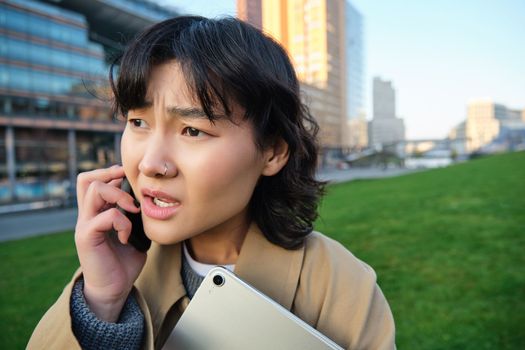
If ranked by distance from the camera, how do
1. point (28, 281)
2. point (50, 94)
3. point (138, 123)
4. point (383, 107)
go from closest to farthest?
point (138, 123)
point (28, 281)
point (383, 107)
point (50, 94)

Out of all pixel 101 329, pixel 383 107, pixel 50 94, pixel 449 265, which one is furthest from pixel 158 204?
pixel 50 94

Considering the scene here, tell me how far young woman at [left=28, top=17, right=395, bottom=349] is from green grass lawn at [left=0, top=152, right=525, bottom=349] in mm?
663

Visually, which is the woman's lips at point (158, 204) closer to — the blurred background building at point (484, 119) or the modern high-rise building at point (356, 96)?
the modern high-rise building at point (356, 96)

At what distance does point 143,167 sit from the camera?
39.4 inches

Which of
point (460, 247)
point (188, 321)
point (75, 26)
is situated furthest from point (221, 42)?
point (75, 26)

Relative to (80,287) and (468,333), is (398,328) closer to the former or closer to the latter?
(468,333)

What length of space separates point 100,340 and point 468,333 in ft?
8.51

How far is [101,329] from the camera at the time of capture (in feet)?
3.23

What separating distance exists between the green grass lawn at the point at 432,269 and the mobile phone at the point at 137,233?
88cm

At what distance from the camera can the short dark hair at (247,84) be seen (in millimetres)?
1084

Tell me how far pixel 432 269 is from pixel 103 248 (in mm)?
3602

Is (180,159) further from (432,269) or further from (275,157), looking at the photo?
(432,269)

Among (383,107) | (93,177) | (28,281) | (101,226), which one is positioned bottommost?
(28,281)

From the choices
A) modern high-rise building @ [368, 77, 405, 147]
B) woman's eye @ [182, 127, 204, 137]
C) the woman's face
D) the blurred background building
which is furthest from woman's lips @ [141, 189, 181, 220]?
the blurred background building
